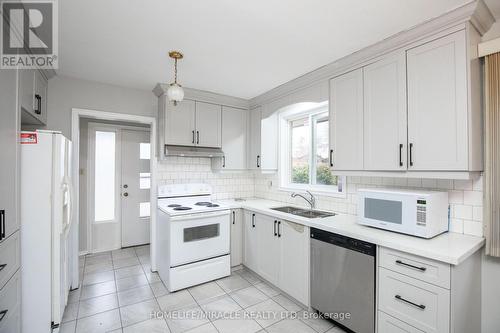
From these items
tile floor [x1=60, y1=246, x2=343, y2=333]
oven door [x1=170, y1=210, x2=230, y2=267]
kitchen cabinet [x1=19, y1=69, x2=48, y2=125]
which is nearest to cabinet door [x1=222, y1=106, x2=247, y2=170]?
oven door [x1=170, y1=210, x2=230, y2=267]

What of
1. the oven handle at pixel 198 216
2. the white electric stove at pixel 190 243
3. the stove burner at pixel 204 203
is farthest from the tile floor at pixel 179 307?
the stove burner at pixel 204 203

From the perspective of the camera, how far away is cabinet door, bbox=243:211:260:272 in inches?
121

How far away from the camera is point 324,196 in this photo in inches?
114

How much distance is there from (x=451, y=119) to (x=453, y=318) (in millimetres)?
1264

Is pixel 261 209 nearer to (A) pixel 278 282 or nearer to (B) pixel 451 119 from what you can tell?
(A) pixel 278 282

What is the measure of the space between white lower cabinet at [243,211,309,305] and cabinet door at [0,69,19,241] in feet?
7.27

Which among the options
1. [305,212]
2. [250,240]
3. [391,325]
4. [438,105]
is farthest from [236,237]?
[438,105]

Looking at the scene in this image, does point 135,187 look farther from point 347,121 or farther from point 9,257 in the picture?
point 347,121

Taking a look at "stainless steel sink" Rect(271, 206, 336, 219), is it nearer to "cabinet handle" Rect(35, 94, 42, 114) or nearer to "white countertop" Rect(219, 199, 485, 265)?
"white countertop" Rect(219, 199, 485, 265)

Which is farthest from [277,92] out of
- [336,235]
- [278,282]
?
[278,282]

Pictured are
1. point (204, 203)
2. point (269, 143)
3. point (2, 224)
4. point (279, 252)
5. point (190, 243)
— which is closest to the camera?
point (2, 224)

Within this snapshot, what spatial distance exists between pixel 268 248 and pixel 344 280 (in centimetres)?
101

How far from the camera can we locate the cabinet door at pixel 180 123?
3.10 metres

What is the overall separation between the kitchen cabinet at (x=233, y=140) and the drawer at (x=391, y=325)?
2.51 metres
